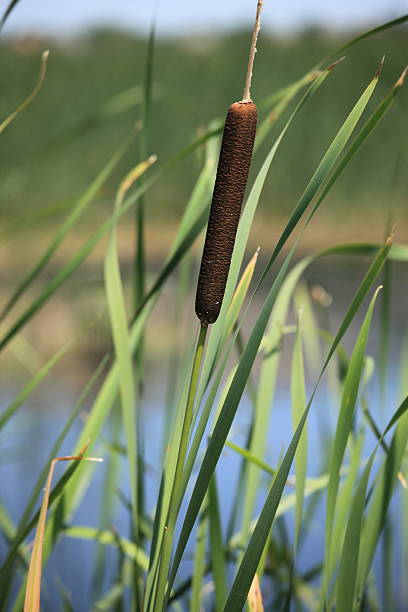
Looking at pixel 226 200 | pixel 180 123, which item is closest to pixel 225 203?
pixel 226 200

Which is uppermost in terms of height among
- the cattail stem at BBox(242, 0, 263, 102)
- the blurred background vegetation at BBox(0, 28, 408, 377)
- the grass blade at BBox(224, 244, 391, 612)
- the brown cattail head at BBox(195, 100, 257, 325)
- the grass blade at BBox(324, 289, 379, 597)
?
the blurred background vegetation at BBox(0, 28, 408, 377)

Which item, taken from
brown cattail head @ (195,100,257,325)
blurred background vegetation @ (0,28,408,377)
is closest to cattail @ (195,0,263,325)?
brown cattail head @ (195,100,257,325)

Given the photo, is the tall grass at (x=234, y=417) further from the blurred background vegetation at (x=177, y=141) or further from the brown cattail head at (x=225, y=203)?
the blurred background vegetation at (x=177, y=141)

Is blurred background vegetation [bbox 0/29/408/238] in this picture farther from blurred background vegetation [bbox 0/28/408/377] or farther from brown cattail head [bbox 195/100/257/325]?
brown cattail head [bbox 195/100/257/325]

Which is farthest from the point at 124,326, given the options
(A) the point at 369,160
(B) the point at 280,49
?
(B) the point at 280,49

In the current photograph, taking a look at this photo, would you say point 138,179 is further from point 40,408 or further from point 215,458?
point 40,408

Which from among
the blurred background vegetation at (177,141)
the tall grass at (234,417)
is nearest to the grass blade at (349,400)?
the tall grass at (234,417)

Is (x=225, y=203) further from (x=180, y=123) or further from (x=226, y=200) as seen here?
(x=180, y=123)
